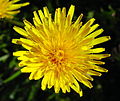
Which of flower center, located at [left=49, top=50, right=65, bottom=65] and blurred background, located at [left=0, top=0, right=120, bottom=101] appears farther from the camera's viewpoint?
blurred background, located at [left=0, top=0, right=120, bottom=101]

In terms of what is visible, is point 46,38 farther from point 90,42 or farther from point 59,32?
point 90,42

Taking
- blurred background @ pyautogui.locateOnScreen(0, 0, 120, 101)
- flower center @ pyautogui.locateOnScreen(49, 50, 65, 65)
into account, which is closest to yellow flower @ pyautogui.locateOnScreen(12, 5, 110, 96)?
flower center @ pyautogui.locateOnScreen(49, 50, 65, 65)

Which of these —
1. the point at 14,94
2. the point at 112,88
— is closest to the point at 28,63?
the point at 14,94

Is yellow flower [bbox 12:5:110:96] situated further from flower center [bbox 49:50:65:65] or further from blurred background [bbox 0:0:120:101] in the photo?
blurred background [bbox 0:0:120:101]

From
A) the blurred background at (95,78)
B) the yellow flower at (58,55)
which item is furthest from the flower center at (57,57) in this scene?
the blurred background at (95,78)

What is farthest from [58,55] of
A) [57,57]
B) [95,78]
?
[95,78]

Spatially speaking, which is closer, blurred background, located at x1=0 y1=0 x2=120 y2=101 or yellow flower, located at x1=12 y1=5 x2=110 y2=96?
yellow flower, located at x1=12 y1=5 x2=110 y2=96
